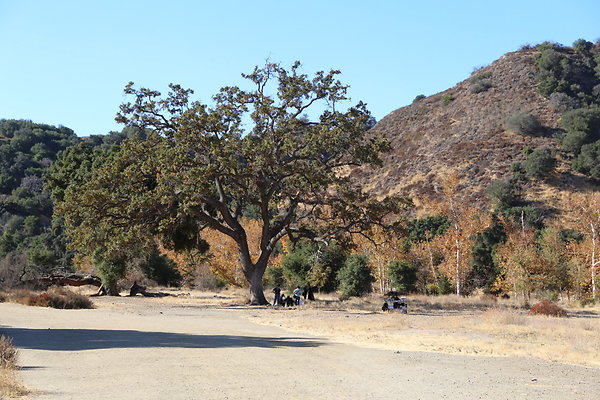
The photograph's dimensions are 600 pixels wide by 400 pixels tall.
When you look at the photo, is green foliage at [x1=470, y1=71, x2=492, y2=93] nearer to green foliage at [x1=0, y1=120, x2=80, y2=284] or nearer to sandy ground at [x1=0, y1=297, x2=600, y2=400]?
green foliage at [x1=0, y1=120, x2=80, y2=284]

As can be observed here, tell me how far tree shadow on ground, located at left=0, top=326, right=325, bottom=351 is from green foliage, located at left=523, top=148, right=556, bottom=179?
6481 centimetres

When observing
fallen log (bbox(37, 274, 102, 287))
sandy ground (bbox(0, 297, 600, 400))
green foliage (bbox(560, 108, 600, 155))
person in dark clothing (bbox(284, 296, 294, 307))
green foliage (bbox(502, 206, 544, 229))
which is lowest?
person in dark clothing (bbox(284, 296, 294, 307))

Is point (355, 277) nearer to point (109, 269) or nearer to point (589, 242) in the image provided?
point (109, 269)

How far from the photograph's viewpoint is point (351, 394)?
9727 millimetres

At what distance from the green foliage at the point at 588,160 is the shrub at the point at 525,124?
986cm

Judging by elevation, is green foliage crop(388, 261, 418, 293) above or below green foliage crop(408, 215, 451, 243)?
below

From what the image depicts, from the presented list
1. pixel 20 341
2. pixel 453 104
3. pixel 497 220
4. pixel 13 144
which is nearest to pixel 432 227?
pixel 497 220

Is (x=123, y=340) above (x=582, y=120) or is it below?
below

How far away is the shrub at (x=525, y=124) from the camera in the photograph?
8638cm

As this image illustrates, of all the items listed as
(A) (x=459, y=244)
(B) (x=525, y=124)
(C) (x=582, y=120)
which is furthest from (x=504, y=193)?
(A) (x=459, y=244)

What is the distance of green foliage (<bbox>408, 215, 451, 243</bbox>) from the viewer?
205 feet

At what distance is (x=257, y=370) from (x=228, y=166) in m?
19.9

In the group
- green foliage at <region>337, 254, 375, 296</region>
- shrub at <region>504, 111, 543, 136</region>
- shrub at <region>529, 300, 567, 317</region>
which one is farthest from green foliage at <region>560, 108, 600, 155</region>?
shrub at <region>529, 300, 567, 317</region>

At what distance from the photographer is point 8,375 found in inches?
379
